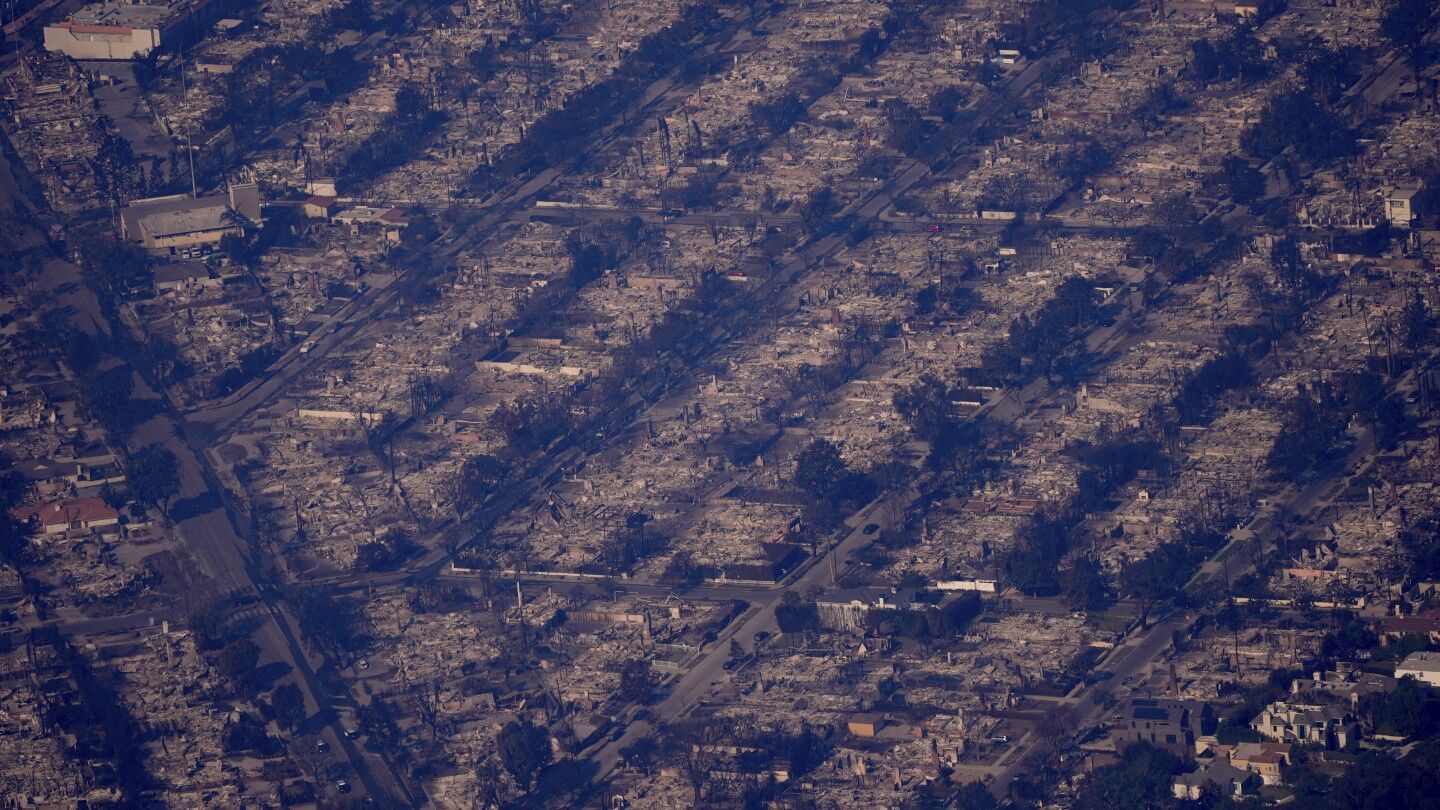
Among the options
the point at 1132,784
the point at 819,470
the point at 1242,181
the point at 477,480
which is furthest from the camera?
the point at 1242,181

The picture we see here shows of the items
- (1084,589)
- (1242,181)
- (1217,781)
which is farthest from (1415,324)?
(1217,781)

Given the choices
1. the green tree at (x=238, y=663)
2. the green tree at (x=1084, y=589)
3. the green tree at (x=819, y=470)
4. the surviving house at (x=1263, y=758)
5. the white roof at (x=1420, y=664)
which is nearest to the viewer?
the surviving house at (x=1263, y=758)

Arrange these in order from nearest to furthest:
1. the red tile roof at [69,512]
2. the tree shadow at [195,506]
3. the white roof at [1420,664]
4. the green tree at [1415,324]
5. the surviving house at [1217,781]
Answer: the surviving house at [1217,781], the white roof at [1420,664], the red tile roof at [69,512], the tree shadow at [195,506], the green tree at [1415,324]

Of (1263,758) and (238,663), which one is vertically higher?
(238,663)

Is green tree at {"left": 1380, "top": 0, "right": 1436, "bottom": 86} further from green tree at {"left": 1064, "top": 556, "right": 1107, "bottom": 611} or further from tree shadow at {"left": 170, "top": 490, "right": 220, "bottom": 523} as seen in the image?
tree shadow at {"left": 170, "top": 490, "right": 220, "bottom": 523}

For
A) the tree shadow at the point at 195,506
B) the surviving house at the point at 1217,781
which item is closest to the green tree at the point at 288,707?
the tree shadow at the point at 195,506

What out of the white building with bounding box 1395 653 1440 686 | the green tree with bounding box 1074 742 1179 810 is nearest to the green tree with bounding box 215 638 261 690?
the green tree with bounding box 1074 742 1179 810

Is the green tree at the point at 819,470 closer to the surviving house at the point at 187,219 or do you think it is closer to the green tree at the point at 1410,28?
the surviving house at the point at 187,219

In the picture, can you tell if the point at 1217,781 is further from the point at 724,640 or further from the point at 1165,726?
the point at 724,640
